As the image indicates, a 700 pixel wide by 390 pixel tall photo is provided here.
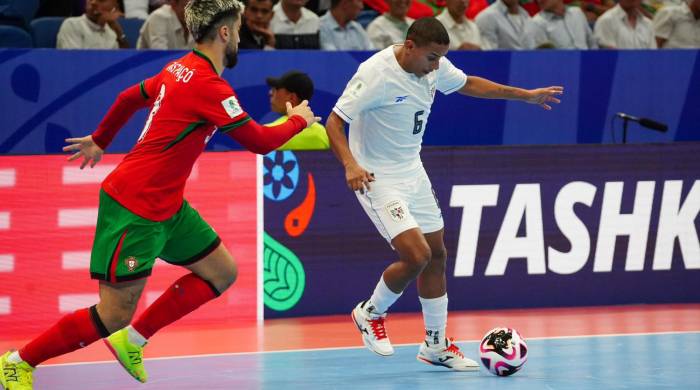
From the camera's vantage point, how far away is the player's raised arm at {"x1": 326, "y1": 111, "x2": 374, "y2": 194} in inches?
288

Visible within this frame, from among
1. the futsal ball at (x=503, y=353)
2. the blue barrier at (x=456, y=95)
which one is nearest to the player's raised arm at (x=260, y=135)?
the futsal ball at (x=503, y=353)

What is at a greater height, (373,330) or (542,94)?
(542,94)

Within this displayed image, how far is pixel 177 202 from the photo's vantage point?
6.50m

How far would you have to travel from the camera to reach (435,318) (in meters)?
7.84

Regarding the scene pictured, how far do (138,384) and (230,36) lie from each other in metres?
2.31

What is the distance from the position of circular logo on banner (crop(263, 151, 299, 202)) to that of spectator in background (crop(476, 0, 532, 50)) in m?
3.67

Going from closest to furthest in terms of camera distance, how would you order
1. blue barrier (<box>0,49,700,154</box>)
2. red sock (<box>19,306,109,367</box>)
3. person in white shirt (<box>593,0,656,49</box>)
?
red sock (<box>19,306,109,367</box>), blue barrier (<box>0,49,700,154</box>), person in white shirt (<box>593,0,656,49</box>)

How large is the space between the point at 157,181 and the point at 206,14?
0.93 meters

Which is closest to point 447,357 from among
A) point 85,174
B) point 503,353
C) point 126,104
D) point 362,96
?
point 503,353

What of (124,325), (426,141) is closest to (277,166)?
(426,141)

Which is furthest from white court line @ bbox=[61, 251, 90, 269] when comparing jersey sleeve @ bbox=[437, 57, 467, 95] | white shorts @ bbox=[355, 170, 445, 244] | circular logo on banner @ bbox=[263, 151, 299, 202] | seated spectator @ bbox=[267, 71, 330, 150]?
jersey sleeve @ bbox=[437, 57, 467, 95]

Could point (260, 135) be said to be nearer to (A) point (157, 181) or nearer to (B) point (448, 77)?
(A) point (157, 181)

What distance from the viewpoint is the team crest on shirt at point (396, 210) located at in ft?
24.8

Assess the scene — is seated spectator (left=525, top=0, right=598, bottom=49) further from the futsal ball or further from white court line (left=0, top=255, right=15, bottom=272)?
white court line (left=0, top=255, right=15, bottom=272)
